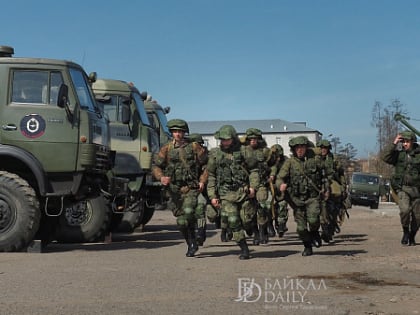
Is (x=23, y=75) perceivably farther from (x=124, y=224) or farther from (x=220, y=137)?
(x=124, y=224)

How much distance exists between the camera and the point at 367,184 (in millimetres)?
35719

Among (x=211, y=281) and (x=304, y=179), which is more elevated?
(x=304, y=179)

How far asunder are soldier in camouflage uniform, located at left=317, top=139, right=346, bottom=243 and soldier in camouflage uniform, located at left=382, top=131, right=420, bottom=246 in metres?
1.12

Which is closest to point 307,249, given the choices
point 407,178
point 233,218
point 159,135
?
point 233,218

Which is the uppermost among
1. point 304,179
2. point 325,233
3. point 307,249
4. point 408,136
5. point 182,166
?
point 408,136

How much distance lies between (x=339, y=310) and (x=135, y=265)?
3540 mm

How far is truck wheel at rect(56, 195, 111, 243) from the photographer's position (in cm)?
1167

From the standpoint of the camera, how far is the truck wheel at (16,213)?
9586mm

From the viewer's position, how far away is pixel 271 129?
381 ft

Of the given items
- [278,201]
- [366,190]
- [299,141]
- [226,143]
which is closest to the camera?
[226,143]

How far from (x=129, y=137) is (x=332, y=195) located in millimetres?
4293

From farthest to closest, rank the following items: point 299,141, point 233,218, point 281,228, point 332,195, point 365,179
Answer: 1. point 365,179
2. point 281,228
3. point 332,195
4. point 299,141
5. point 233,218

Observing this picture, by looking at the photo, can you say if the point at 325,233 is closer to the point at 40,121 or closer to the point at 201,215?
the point at 201,215

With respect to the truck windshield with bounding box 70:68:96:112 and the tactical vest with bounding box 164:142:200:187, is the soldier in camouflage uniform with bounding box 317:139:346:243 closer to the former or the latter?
the tactical vest with bounding box 164:142:200:187
